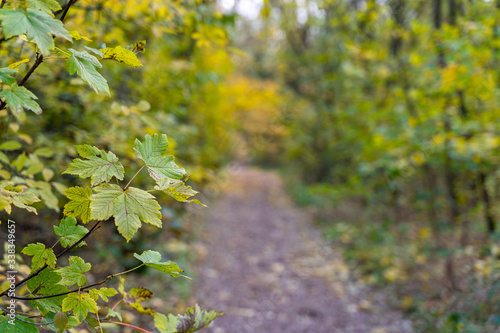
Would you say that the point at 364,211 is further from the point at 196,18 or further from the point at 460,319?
the point at 196,18

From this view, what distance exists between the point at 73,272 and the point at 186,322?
0.39m

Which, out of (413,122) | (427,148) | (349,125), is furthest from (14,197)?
(349,125)

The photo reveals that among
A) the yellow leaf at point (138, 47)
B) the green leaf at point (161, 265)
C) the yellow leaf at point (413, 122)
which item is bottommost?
the green leaf at point (161, 265)

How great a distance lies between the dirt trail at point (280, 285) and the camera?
12.1 ft

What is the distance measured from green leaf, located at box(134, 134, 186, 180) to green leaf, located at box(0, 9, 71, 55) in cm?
32

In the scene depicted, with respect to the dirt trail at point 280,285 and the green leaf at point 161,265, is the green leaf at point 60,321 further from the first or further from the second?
the dirt trail at point 280,285

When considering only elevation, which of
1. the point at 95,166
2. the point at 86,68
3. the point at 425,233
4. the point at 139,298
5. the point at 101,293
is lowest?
the point at 425,233

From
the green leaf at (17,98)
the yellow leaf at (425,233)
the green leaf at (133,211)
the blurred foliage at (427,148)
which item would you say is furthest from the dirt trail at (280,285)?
the green leaf at (17,98)

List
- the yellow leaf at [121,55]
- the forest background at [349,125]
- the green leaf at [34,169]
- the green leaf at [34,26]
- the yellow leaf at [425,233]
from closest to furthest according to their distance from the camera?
the green leaf at [34,26] → the yellow leaf at [121,55] → the green leaf at [34,169] → the forest background at [349,125] → the yellow leaf at [425,233]

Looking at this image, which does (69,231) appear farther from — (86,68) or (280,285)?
(280,285)

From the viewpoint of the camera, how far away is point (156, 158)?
91cm

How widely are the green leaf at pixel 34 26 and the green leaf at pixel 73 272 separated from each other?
62cm

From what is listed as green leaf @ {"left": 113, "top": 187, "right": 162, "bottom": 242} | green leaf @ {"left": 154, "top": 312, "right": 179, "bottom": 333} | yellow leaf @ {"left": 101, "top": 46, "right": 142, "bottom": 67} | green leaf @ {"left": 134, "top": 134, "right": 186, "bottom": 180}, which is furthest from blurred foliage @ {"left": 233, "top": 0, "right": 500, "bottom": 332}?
green leaf @ {"left": 154, "top": 312, "right": 179, "bottom": 333}

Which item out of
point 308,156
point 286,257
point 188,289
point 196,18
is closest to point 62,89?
point 196,18
